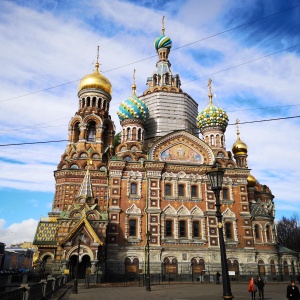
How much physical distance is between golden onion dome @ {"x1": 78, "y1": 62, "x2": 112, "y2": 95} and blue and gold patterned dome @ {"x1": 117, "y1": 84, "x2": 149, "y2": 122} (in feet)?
16.5

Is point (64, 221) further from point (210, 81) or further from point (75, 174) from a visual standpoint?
point (210, 81)

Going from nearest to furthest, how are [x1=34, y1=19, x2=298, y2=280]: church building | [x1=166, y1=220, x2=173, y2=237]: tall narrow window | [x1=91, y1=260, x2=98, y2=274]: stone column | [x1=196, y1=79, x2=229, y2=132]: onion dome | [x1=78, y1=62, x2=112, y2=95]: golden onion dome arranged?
[x1=91, y1=260, x2=98, y2=274]: stone column
[x1=34, y1=19, x2=298, y2=280]: church building
[x1=166, y1=220, x2=173, y2=237]: tall narrow window
[x1=196, y1=79, x2=229, y2=132]: onion dome
[x1=78, y1=62, x2=112, y2=95]: golden onion dome

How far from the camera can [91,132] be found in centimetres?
3431

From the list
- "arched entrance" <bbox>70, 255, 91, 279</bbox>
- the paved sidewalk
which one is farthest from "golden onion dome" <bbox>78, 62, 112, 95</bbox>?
the paved sidewalk

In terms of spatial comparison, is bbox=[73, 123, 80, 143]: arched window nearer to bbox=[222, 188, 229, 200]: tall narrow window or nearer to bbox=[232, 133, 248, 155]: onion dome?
bbox=[222, 188, 229, 200]: tall narrow window

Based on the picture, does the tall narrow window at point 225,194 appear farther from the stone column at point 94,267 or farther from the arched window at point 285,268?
the stone column at point 94,267

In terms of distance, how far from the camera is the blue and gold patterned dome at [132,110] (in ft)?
104

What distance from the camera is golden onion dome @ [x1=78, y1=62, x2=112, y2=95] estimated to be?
35.6 metres

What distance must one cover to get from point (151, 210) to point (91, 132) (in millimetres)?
12649

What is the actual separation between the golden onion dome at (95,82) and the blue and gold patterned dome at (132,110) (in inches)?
198

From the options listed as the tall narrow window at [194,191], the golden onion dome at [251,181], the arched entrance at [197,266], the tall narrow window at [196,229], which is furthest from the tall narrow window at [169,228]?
the golden onion dome at [251,181]

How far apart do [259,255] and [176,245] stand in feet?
24.8

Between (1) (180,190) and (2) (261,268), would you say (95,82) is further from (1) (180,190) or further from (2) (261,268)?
(2) (261,268)

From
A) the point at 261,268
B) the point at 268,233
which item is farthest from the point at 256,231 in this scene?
the point at 261,268
